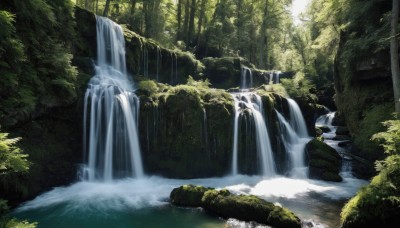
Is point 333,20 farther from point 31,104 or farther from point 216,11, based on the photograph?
point 216,11

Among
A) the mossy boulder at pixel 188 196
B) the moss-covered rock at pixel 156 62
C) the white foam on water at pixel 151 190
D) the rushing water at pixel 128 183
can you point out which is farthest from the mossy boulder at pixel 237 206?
the moss-covered rock at pixel 156 62

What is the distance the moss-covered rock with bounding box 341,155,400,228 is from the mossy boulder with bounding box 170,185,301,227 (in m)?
1.64

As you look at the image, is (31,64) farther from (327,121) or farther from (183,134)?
(327,121)

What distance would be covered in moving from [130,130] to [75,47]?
23.1 feet

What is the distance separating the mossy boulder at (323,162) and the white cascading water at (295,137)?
519mm

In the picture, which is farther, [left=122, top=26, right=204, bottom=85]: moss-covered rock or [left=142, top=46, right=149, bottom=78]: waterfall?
[left=142, top=46, right=149, bottom=78]: waterfall

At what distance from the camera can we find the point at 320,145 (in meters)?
18.3

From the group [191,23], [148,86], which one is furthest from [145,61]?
[191,23]

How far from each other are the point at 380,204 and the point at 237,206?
415 cm

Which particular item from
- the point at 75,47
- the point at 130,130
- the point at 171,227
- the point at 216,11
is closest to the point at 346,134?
the point at 130,130

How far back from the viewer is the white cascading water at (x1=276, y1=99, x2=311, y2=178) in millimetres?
17881

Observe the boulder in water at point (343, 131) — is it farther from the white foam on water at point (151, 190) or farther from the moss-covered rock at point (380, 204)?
the moss-covered rock at point (380, 204)

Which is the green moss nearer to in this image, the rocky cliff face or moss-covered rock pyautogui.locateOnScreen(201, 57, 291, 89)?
the rocky cliff face

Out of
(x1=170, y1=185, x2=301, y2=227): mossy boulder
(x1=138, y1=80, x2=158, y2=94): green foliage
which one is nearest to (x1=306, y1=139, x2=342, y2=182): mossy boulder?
(x1=170, y1=185, x2=301, y2=227): mossy boulder
